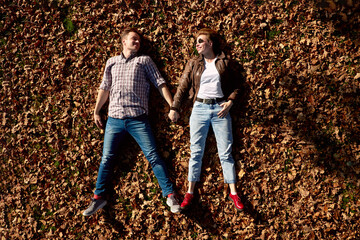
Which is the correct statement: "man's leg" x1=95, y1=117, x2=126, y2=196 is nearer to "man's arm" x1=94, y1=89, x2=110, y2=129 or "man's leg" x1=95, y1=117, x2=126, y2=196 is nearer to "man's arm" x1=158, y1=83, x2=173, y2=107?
"man's arm" x1=94, y1=89, x2=110, y2=129

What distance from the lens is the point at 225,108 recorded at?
150 inches

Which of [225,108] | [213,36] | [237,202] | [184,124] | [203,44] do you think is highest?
[213,36]

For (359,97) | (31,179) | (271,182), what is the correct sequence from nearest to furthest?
(359,97) → (271,182) → (31,179)

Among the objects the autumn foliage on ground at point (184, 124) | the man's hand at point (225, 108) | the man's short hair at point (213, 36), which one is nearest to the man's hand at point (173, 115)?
the autumn foliage on ground at point (184, 124)

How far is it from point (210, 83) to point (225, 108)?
1.60ft

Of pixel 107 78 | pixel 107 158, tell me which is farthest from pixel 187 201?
pixel 107 78

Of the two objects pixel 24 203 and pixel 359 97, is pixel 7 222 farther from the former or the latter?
pixel 359 97

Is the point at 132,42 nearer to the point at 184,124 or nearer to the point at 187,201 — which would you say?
the point at 184,124

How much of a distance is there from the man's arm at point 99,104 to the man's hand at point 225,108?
213 cm

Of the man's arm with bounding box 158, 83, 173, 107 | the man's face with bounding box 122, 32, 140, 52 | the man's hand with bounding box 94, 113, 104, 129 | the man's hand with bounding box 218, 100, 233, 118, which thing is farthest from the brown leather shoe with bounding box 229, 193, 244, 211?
the man's face with bounding box 122, 32, 140, 52

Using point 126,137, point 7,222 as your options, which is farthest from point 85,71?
point 7,222

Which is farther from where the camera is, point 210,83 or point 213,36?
point 213,36

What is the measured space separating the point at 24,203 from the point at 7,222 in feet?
1.79

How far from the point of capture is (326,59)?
12.8 ft
